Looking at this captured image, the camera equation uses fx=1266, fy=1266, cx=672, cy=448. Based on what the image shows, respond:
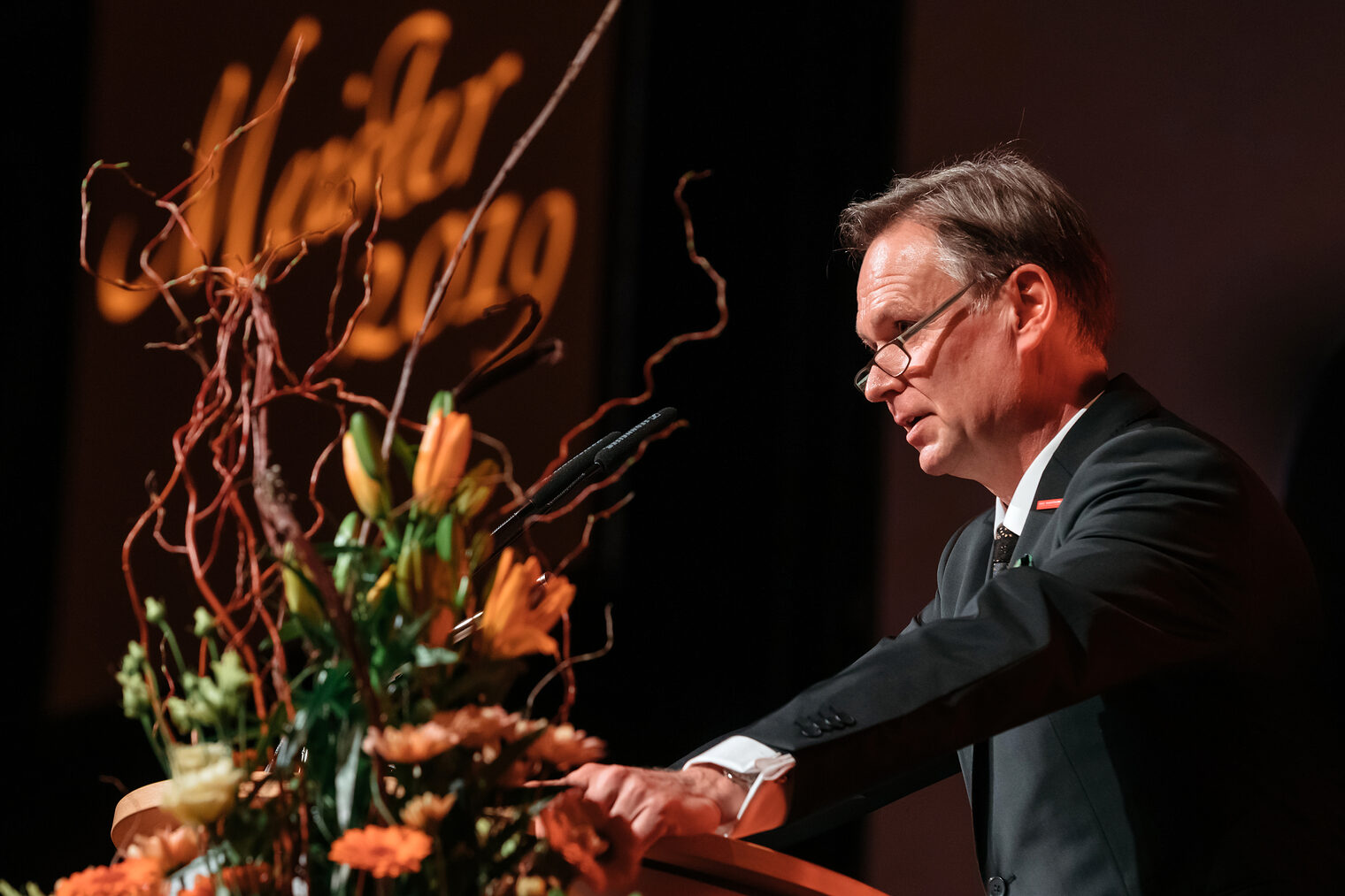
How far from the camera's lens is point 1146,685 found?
49.1 inches

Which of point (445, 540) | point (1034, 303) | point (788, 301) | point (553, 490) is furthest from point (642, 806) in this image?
point (788, 301)

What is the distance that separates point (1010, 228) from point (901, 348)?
21cm

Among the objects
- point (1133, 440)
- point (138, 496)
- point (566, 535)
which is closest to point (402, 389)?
point (1133, 440)

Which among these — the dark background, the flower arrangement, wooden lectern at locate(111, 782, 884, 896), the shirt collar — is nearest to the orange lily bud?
the flower arrangement

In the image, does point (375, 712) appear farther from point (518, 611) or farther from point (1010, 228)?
point (1010, 228)

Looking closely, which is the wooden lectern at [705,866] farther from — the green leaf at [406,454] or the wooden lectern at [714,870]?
the green leaf at [406,454]

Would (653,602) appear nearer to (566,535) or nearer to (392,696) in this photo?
(566,535)

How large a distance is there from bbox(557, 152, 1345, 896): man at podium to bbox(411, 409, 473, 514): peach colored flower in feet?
0.64

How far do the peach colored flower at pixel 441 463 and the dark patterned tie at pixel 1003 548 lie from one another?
3.38 feet

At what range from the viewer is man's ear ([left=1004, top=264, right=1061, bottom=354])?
A: 1.60m

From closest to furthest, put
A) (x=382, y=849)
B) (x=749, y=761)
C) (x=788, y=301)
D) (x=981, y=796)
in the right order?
(x=382, y=849) → (x=749, y=761) → (x=981, y=796) → (x=788, y=301)

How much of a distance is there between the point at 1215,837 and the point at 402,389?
93 cm

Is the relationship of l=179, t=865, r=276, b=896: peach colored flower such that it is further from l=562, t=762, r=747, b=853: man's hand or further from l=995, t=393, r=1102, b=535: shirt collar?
l=995, t=393, r=1102, b=535: shirt collar

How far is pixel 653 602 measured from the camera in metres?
2.74
